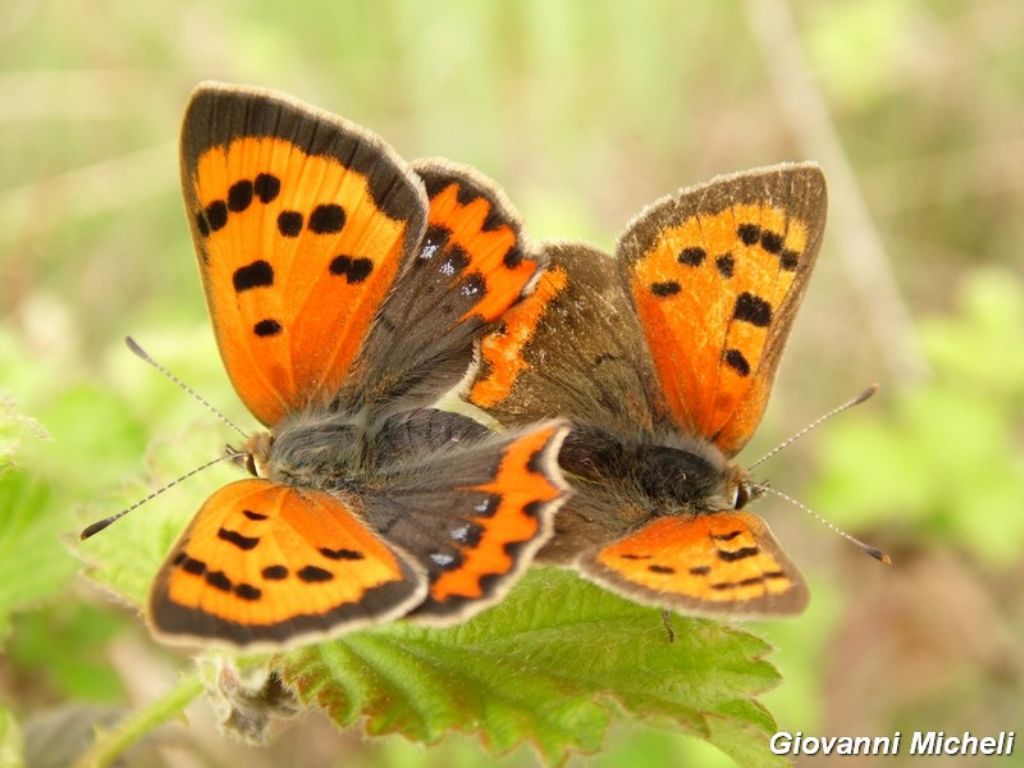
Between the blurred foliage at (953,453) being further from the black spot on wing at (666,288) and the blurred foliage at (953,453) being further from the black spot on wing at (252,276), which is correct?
the black spot on wing at (252,276)

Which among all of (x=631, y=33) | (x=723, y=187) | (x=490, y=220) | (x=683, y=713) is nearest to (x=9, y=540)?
(x=490, y=220)

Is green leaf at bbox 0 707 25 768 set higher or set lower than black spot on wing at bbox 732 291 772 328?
lower

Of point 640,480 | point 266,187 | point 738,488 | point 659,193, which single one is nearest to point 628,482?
point 640,480

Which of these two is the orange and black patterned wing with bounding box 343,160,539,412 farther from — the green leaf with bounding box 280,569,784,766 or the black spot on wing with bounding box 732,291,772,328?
the green leaf with bounding box 280,569,784,766

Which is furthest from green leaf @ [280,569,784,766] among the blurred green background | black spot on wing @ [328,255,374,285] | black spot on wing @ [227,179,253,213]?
the blurred green background

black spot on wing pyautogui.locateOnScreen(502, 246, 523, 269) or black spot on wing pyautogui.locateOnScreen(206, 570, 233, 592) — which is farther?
black spot on wing pyautogui.locateOnScreen(502, 246, 523, 269)

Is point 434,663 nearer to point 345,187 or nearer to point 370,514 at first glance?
point 370,514

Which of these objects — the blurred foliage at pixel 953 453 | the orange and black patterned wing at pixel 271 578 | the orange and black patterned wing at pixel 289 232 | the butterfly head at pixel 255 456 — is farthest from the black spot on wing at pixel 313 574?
the blurred foliage at pixel 953 453
